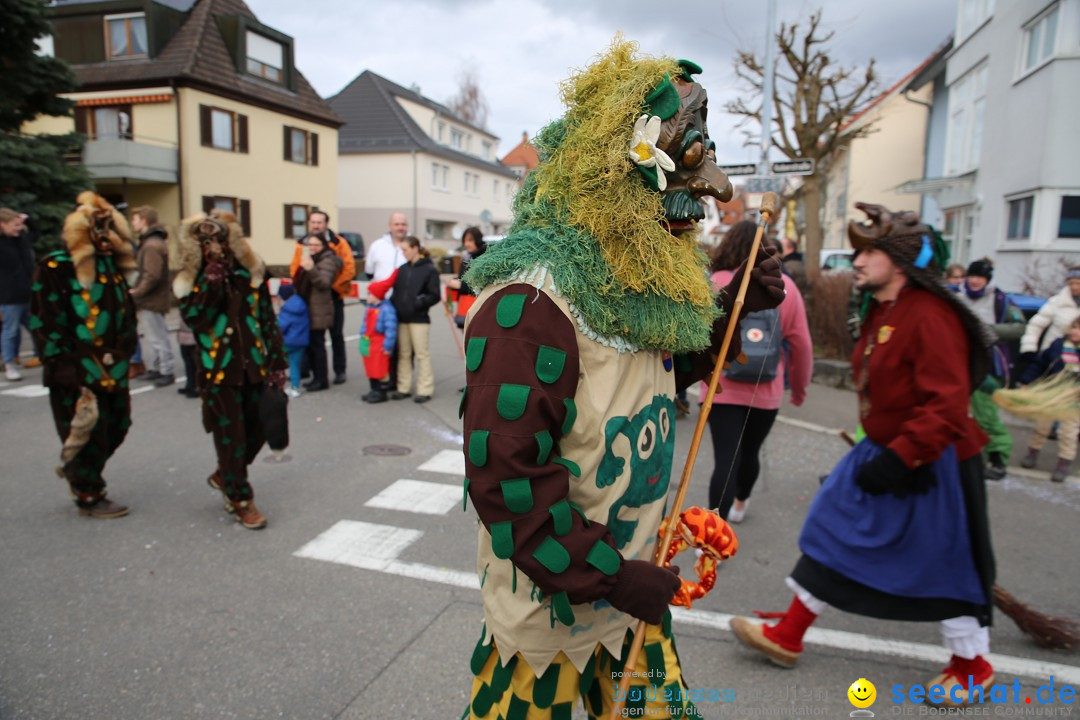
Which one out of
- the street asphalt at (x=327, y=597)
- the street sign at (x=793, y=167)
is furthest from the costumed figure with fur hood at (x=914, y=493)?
the street sign at (x=793, y=167)

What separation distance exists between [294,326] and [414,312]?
1394mm

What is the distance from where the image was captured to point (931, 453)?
260 cm

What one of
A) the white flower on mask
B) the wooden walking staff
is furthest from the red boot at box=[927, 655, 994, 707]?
the white flower on mask

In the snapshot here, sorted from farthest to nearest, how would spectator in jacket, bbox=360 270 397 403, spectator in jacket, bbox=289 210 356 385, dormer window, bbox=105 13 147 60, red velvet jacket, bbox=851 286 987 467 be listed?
dormer window, bbox=105 13 147 60 < spectator in jacket, bbox=289 210 356 385 < spectator in jacket, bbox=360 270 397 403 < red velvet jacket, bbox=851 286 987 467

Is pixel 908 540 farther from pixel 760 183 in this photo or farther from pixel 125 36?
pixel 125 36

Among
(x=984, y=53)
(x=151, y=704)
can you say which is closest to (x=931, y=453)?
(x=151, y=704)

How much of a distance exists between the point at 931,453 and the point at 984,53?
55.7 ft

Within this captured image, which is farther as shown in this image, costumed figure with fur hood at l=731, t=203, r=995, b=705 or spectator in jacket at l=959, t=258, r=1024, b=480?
spectator in jacket at l=959, t=258, r=1024, b=480

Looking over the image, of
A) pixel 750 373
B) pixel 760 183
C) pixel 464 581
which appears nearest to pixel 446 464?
pixel 464 581

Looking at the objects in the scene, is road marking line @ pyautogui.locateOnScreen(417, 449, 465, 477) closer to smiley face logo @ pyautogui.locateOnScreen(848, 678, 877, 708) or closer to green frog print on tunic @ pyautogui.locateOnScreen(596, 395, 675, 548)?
smiley face logo @ pyautogui.locateOnScreen(848, 678, 877, 708)

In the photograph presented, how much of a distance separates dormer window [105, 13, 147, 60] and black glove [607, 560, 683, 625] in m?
25.6

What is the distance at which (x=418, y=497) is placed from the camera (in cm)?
495

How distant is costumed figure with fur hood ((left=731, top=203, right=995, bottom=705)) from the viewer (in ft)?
8.77

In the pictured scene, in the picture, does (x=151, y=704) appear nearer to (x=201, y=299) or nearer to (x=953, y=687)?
(x=201, y=299)
